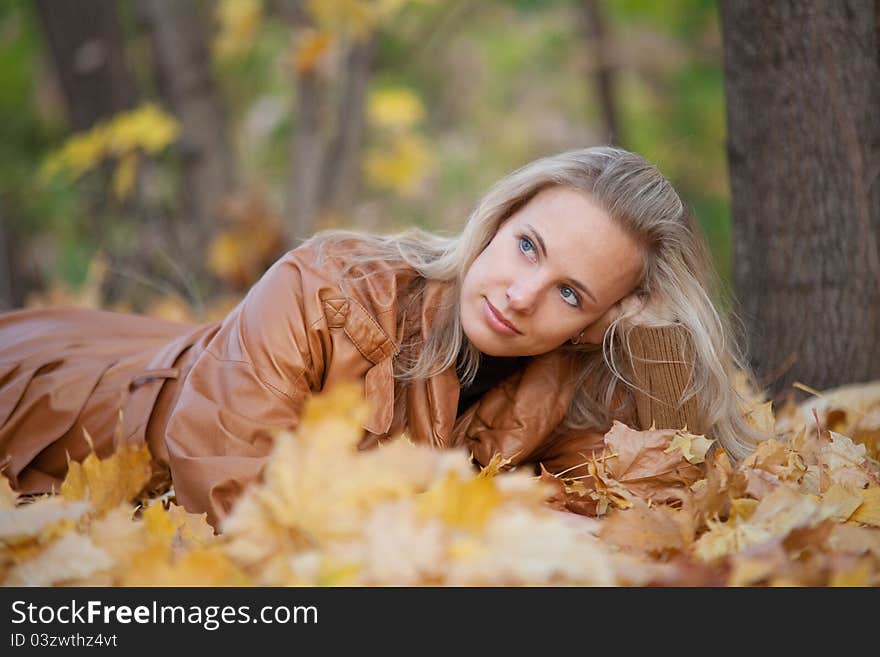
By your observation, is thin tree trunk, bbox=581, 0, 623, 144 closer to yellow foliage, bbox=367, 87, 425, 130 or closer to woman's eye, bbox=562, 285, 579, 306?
yellow foliage, bbox=367, 87, 425, 130

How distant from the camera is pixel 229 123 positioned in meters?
7.45

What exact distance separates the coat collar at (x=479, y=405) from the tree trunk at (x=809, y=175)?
80 centimetres

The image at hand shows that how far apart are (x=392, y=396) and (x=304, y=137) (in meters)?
3.81

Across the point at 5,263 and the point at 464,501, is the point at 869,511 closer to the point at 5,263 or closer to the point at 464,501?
the point at 464,501

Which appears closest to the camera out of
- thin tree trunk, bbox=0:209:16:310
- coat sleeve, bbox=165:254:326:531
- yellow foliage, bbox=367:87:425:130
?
coat sleeve, bbox=165:254:326:531

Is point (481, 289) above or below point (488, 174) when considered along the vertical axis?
above

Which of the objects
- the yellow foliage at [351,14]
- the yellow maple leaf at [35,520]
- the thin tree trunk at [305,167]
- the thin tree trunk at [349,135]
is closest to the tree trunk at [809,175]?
the yellow maple leaf at [35,520]

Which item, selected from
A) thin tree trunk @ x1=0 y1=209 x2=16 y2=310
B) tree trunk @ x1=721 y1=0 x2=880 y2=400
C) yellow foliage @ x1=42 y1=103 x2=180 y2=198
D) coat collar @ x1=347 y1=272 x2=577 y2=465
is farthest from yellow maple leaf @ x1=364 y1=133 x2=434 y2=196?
coat collar @ x1=347 y1=272 x2=577 y2=465

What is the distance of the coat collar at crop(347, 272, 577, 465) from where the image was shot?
2.24m

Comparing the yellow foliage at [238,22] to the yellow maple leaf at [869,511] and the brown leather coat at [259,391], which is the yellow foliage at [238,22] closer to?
the brown leather coat at [259,391]
